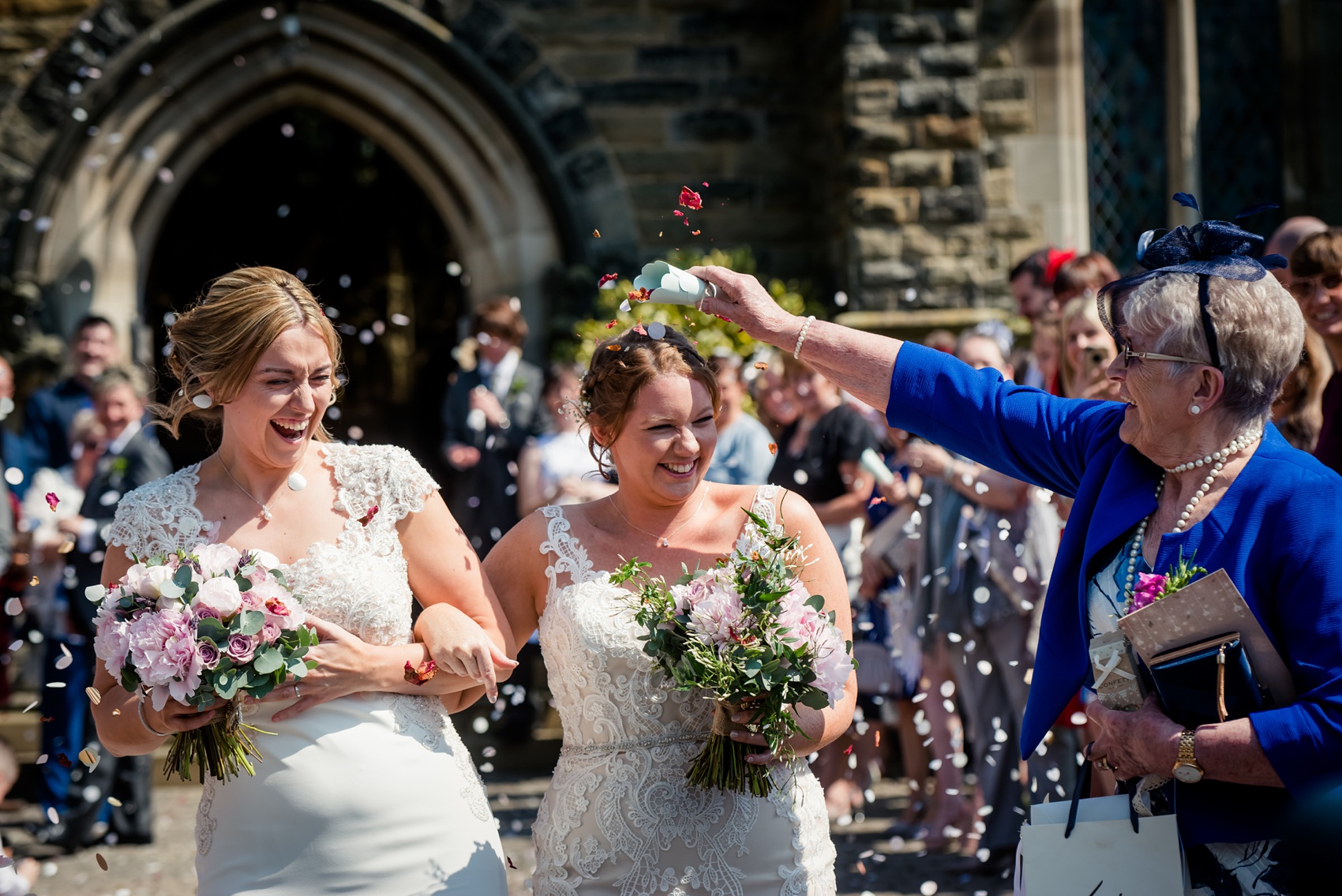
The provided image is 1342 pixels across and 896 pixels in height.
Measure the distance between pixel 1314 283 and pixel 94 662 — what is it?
4921mm

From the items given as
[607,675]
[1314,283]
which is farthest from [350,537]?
[1314,283]

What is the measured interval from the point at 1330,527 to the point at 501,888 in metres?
1.81

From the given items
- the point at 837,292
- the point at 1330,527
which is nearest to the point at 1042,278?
the point at 837,292

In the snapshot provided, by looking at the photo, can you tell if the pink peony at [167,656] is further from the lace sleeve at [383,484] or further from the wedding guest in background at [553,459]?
the wedding guest in background at [553,459]

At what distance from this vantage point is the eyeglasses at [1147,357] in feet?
8.20

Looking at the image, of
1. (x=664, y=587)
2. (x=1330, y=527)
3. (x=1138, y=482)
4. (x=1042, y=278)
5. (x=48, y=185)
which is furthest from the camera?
(x=48, y=185)

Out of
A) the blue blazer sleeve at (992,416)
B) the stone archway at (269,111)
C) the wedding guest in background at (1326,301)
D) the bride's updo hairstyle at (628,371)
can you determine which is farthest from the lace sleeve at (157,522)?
the stone archway at (269,111)

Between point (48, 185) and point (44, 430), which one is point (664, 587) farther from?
point (48, 185)

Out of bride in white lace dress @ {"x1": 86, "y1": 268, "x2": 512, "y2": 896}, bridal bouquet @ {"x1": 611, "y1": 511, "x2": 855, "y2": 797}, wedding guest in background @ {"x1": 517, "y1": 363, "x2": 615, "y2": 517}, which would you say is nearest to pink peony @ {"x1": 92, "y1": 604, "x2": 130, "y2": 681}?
bride in white lace dress @ {"x1": 86, "y1": 268, "x2": 512, "y2": 896}

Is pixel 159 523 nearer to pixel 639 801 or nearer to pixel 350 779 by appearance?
pixel 350 779

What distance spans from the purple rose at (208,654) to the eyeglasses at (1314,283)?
3.29 meters

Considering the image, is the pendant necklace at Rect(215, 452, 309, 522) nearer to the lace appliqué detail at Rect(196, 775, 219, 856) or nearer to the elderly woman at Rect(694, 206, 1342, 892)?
the lace appliqué detail at Rect(196, 775, 219, 856)

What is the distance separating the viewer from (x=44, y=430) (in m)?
7.29

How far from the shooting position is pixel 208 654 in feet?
8.49
